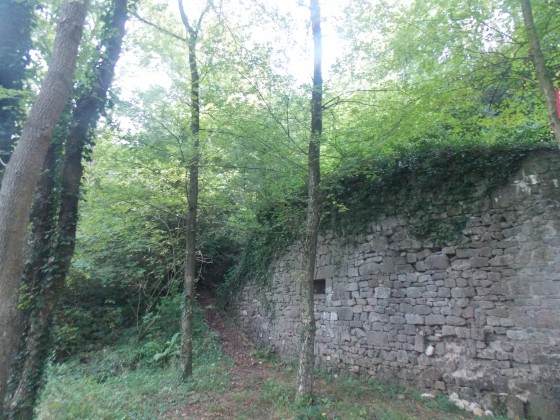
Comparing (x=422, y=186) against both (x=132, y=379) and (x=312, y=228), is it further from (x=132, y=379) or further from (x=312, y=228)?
(x=132, y=379)

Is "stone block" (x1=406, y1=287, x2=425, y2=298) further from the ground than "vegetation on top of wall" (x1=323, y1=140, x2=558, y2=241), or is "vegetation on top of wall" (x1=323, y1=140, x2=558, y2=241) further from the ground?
"vegetation on top of wall" (x1=323, y1=140, x2=558, y2=241)

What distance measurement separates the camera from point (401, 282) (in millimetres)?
6445

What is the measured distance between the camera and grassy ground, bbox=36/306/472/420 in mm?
5246

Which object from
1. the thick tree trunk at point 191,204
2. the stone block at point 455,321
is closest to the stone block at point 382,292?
the stone block at point 455,321

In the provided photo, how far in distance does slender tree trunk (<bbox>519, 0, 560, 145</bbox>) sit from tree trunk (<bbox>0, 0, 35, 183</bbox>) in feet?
21.9

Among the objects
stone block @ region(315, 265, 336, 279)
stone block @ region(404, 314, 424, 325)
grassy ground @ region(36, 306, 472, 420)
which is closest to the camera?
grassy ground @ region(36, 306, 472, 420)

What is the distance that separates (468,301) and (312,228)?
8.79 ft

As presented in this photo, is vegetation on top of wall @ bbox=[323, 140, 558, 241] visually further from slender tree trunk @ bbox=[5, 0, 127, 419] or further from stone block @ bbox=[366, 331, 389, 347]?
slender tree trunk @ bbox=[5, 0, 127, 419]

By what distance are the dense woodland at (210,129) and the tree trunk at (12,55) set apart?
2 cm

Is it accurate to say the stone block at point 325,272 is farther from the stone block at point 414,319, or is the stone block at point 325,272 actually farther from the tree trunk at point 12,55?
the tree trunk at point 12,55

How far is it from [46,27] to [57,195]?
120 inches

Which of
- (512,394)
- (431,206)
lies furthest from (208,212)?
(512,394)

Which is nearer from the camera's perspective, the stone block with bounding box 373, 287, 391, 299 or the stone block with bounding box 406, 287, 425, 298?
the stone block with bounding box 406, 287, 425, 298

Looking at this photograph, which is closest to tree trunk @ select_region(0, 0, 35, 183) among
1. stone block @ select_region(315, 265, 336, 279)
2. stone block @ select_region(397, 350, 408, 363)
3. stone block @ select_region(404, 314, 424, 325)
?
stone block @ select_region(315, 265, 336, 279)
